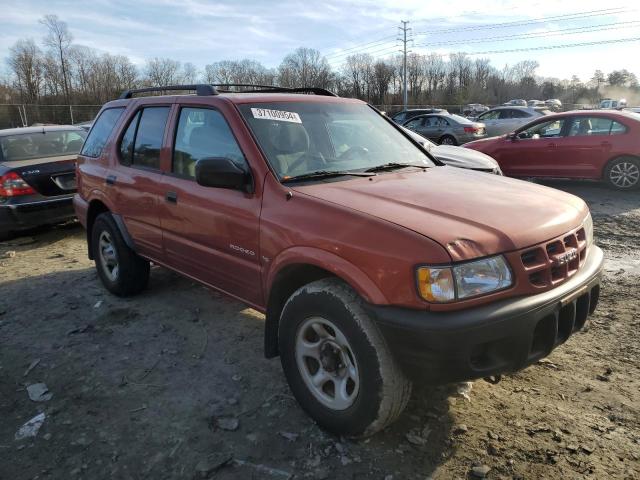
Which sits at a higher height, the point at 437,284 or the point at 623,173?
the point at 437,284

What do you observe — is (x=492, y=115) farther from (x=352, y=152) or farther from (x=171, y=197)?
(x=171, y=197)

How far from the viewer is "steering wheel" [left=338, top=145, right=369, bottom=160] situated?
Result: 338 centimetres

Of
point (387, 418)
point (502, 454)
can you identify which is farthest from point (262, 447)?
point (502, 454)

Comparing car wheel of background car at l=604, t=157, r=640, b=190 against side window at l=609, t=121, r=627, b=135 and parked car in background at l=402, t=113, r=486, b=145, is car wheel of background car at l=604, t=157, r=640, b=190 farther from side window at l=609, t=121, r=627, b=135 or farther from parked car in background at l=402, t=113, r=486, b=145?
parked car in background at l=402, t=113, r=486, b=145

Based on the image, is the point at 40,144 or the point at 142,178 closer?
the point at 142,178

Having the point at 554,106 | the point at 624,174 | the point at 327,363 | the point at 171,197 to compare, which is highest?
the point at 554,106

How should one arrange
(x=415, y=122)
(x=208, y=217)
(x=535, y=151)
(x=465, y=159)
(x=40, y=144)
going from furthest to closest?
(x=415, y=122) → (x=535, y=151) → (x=465, y=159) → (x=40, y=144) → (x=208, y=217)

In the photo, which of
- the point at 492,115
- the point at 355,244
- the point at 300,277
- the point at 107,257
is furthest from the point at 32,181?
→ the point at 492,115

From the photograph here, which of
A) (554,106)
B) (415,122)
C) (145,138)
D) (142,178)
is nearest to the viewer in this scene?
(142,178)

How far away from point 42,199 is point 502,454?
22.0 ft

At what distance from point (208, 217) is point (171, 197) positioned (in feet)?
1.75

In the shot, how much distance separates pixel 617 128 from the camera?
8.98m

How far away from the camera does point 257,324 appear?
13.6 feet

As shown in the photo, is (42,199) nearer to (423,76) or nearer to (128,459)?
(128,459)
